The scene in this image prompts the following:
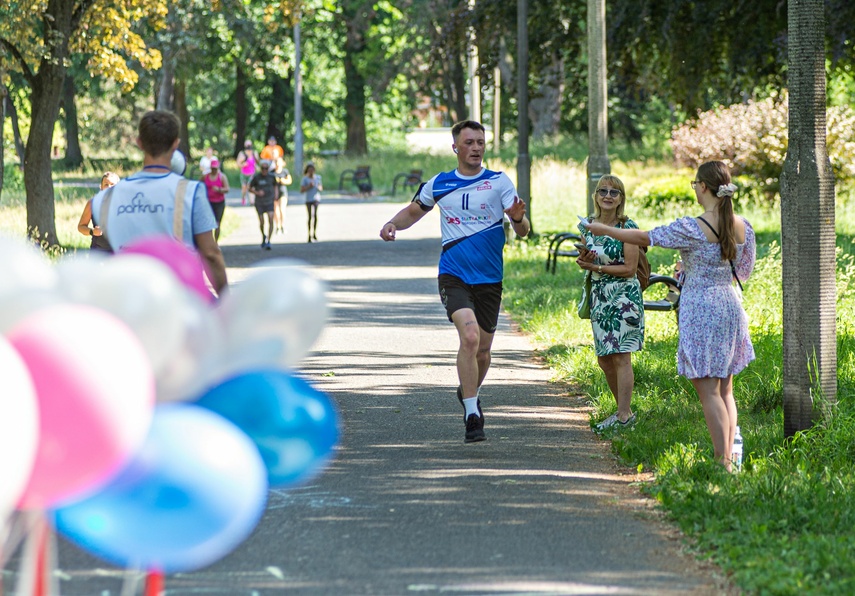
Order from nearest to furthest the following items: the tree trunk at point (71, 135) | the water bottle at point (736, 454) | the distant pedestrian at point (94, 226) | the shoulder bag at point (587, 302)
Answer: the water bottle at point (736, 454) < the shoulder bag at point (587, 302) < the distant pedestrian at point (94, 226) < the tree trunk at point (71, 135)

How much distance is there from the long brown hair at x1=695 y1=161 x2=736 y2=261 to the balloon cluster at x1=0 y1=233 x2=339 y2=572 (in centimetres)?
347

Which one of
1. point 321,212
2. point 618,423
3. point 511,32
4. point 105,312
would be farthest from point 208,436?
point 321,212

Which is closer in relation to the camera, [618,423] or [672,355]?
[618,423]

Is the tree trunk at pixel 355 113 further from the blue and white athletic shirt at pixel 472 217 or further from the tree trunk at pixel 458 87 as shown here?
the blue and white athletic shirt at pixel 472 217

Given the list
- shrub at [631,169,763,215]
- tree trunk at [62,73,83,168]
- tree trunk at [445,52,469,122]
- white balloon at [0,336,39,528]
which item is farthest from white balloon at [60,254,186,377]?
tree trunk at [62,73,83,168]

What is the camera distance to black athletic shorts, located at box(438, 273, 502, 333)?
833 centimetres

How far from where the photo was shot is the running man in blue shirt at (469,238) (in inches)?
324

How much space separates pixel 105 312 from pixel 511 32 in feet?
71.4

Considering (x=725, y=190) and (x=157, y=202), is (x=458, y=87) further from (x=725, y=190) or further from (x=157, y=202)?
(x=157, y=202)

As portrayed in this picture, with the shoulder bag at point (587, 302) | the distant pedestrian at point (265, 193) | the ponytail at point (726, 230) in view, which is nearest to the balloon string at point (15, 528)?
the ponytail at point (726, 230)

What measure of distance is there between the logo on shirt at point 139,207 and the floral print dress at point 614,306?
336cm

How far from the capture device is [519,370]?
11.4 m

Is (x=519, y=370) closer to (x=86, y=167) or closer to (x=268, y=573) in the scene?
(x=268, y=573)

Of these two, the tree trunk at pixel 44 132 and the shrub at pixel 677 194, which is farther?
the shrub at pixel 677 194
